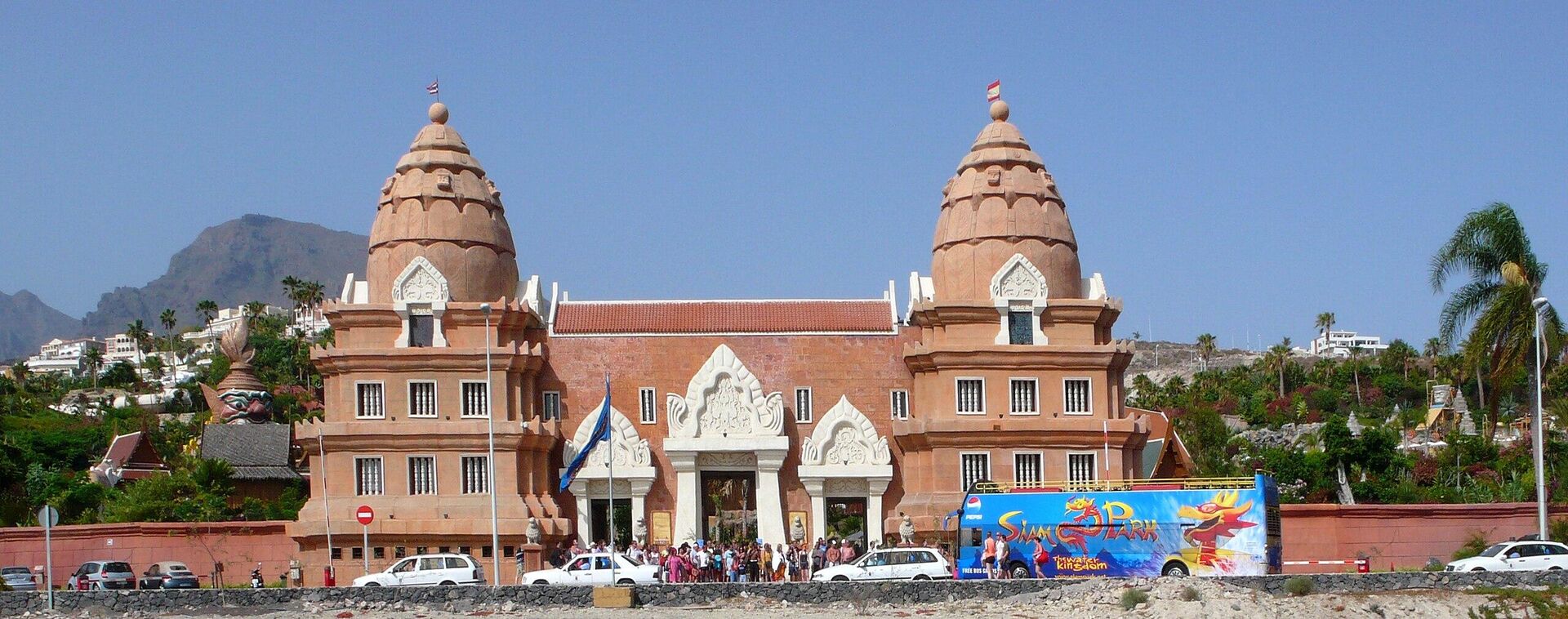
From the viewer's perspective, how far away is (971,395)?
50.5 metres

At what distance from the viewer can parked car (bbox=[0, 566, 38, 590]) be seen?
4597 cm

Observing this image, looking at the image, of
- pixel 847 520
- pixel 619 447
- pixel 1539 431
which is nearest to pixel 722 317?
pixel 619 447

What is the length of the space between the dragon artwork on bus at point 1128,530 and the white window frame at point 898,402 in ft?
31.2

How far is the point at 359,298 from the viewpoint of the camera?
52375 millimetres

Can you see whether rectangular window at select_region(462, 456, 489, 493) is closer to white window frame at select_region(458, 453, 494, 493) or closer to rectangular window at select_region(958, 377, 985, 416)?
white window frame at select_region(458, 453, 494, 493)

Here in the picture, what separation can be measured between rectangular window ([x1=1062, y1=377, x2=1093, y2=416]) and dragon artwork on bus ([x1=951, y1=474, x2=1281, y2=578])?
872 cm

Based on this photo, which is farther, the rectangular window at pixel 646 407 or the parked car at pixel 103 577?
the rectangular window at pixel 646 407

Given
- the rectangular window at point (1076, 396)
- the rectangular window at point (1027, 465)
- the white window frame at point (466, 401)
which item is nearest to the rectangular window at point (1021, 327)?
the rectangular window at point (1076, 396)

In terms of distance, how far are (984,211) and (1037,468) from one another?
26.2ft

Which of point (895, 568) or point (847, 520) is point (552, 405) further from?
point (847, 520)

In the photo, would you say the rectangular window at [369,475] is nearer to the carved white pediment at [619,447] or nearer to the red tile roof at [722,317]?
the carved white pediment at [619,447]

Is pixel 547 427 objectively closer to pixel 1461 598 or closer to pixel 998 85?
pixel 998 85

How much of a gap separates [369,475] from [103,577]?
7.77 metres

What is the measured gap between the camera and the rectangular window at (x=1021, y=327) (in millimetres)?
51250
